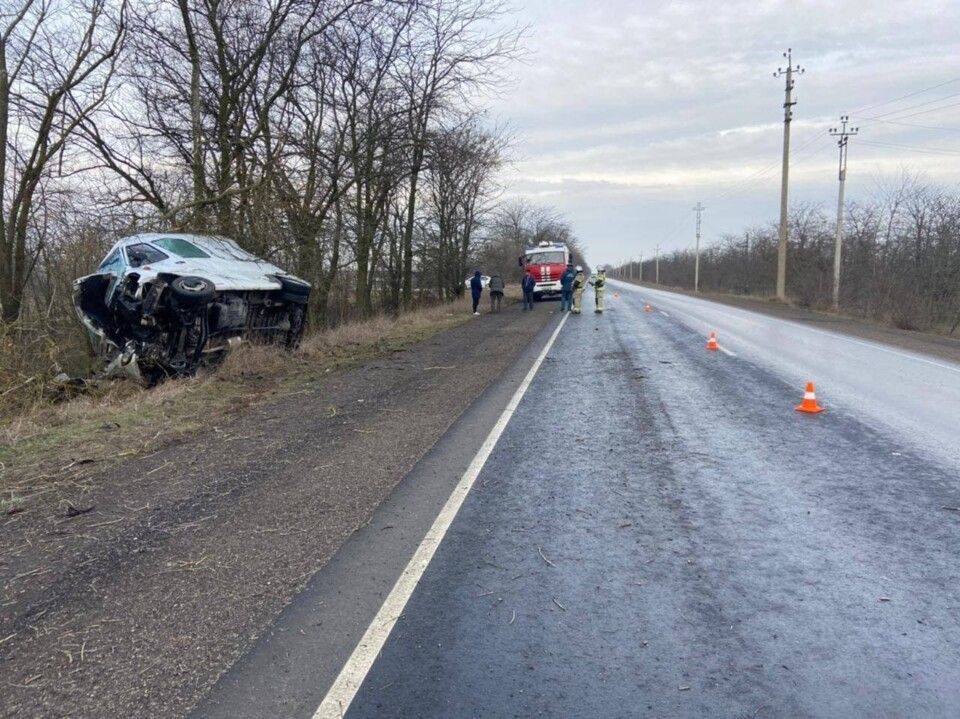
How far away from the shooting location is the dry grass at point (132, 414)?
588cm

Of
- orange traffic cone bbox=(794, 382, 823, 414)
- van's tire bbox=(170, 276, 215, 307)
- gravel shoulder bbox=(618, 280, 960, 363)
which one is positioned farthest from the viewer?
gravel shoulder bbox=(618, 280, 960, 363)

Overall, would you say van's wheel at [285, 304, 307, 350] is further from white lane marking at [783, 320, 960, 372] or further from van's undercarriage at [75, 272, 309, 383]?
white lane marking at [783, 320, 960, 372]

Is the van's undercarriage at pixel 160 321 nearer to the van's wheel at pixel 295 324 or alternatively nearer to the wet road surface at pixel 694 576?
the van's wheel at pixel 295 324

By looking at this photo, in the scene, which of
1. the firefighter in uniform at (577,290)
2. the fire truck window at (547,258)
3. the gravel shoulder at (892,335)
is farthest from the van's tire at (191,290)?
the fire truck window at (547,258)

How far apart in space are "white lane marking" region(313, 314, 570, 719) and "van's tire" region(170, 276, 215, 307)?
523 cm

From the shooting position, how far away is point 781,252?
3566 centimetres

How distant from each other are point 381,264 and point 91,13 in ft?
49.2

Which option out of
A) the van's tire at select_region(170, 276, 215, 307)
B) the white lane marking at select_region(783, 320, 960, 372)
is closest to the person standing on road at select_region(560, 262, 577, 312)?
the white lane marking at select_region(783, 320, 960, 372)

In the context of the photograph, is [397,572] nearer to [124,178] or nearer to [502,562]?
[502,562]

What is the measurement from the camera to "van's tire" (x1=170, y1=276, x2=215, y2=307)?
915 cm

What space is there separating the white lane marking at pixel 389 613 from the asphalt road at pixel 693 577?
0.04 meters

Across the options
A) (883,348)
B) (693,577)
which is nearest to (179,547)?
(693,577)

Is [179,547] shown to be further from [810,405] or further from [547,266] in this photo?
[547,266]

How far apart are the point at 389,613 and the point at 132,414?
216 inches
